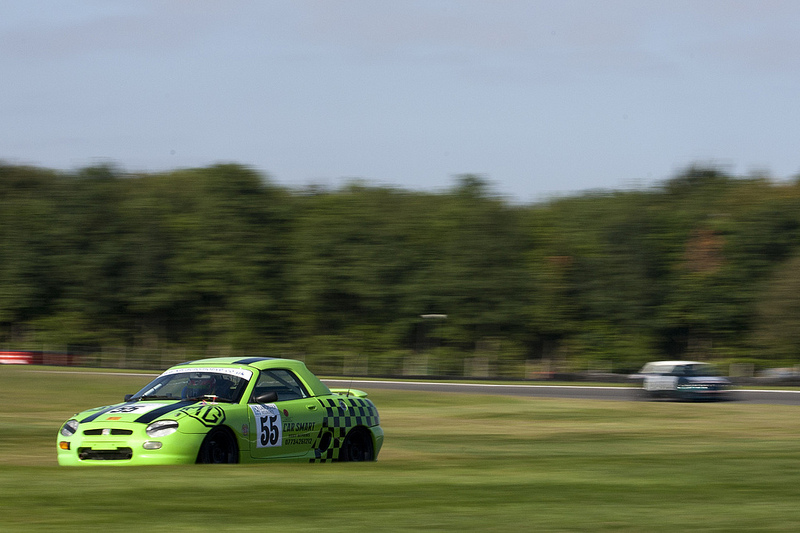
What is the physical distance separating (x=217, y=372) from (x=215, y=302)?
53324 millimetres

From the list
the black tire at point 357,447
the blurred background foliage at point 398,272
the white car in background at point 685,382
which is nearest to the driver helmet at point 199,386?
the black tire at point 357,447

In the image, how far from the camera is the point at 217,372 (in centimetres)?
1086

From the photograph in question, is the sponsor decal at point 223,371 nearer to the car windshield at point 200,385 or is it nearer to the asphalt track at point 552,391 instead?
the car windshield at point 200,385

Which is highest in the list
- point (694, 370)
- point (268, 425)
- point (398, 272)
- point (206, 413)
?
point (398, 272)

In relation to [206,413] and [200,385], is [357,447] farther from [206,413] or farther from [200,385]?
[206,413]

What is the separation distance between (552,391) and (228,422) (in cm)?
2607

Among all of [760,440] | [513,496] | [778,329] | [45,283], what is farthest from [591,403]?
[45,283]

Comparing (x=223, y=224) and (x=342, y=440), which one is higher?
(x=223, y=224)

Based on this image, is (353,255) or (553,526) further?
(353,255)

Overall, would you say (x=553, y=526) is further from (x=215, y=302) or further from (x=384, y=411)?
(x=215, y=302)

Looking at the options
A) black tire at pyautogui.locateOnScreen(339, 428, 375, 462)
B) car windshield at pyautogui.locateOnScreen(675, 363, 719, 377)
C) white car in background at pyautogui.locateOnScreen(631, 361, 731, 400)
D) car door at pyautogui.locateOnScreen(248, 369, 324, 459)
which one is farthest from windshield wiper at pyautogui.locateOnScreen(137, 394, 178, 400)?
car windshield at pyautogui.locateOnScreen(675, 363, 719, 377)

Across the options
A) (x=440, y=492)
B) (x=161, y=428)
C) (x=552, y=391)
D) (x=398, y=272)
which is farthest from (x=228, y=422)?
(x=398, y=272)

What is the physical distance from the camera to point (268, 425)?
10570mm

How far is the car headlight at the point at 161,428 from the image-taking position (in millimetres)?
9719
